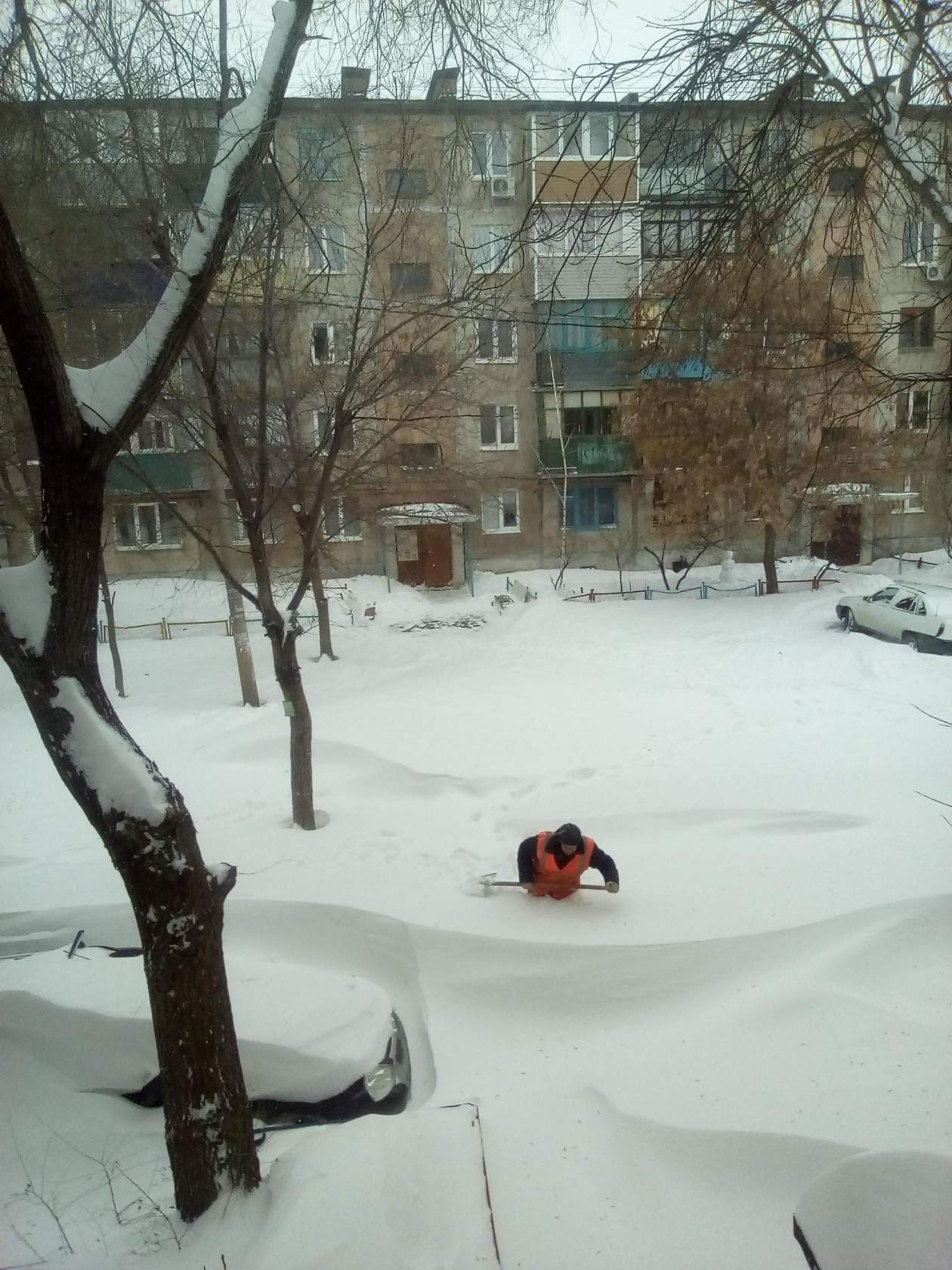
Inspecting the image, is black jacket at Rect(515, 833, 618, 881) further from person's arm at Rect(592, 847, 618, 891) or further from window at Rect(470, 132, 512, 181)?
window at Rect(470, 132, 512, 181)

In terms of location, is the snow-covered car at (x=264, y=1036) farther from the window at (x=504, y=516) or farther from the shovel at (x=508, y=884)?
the window at (x=504, y=516)

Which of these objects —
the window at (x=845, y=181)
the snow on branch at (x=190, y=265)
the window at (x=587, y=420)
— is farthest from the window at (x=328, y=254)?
the window at (x=587, y=420)

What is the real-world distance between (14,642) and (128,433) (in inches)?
39.8

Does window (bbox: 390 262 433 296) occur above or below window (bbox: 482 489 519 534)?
above

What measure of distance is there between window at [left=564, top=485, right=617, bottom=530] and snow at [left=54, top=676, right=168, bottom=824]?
20.8 m

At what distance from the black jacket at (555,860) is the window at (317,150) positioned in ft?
17.5

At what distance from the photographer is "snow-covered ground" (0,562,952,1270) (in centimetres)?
330

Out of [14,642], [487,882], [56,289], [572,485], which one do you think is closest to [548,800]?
[487,882]

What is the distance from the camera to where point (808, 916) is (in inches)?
227

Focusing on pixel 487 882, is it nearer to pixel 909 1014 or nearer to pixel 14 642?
pixel 909 1014

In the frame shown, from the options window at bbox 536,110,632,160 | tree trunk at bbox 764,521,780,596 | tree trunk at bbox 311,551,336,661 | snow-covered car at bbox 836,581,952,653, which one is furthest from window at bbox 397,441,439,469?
window at bbox 536,110,632,160

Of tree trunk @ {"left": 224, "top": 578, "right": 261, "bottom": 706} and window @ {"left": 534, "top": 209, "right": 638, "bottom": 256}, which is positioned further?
tree trunk @ {"left": 224, "top": 578, "right": 261, "bottom": 706}

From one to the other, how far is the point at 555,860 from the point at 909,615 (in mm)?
10309

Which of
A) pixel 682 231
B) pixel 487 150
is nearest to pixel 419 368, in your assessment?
pixel 487 150
